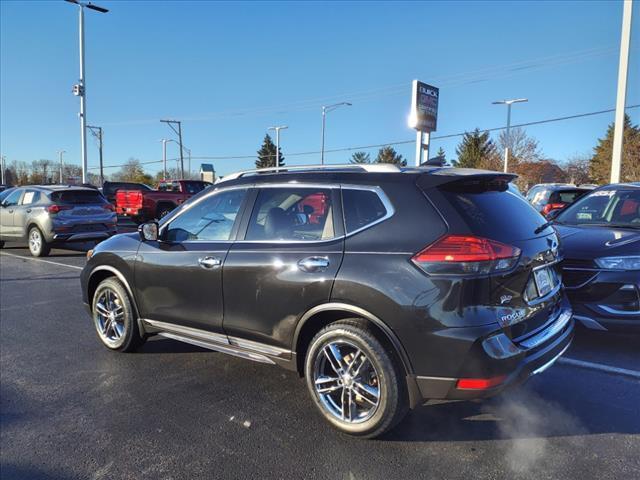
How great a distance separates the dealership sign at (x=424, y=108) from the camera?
52.2 ft

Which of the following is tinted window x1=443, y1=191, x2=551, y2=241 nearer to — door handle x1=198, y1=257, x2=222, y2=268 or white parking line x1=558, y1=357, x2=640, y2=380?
white parking line x1=558, y1=357, x2=640, y2=380

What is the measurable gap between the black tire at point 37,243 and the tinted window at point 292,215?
371 inches

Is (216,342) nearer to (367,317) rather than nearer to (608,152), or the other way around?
(367,317)

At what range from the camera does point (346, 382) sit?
122 inches

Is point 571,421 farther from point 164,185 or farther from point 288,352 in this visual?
point 164,185

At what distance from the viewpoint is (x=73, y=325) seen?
18.4 ft

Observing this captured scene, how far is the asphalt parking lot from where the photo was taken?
9.05 ft

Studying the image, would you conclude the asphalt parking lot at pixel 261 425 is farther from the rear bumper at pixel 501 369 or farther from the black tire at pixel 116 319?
the rear bumper at pixel 501 369

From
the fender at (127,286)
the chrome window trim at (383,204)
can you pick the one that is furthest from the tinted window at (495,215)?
the fender at (127,286)

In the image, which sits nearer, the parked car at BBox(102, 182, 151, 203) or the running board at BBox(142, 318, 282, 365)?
the running board at BBox(142, 318, 282, 365)

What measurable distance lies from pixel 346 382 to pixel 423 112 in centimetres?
1471

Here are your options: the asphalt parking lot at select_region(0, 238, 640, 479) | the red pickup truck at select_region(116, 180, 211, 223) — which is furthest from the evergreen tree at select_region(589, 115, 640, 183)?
the asphalt parking lot at select_region(0, 238, 640, 479)

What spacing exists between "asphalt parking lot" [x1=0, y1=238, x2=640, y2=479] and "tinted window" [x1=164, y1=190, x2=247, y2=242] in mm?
1210

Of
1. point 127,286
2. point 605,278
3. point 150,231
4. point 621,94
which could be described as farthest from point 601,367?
point 621,94
